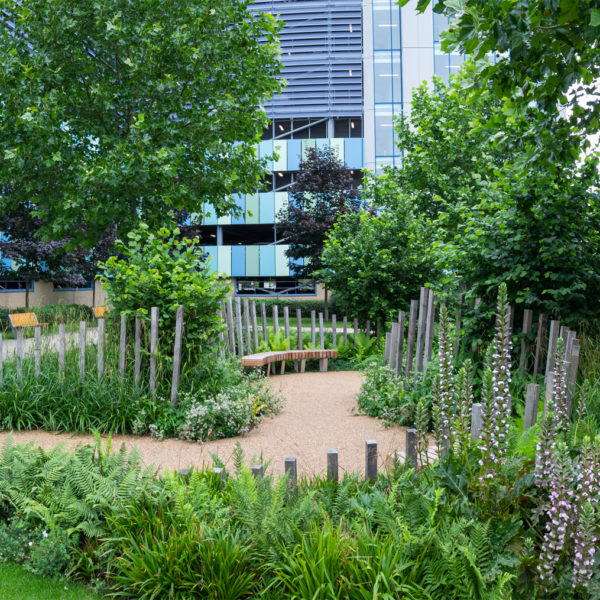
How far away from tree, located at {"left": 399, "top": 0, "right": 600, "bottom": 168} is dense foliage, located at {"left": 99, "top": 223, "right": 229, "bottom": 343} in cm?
418

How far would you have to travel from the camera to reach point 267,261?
32625 millimetres

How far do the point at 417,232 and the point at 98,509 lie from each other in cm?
1184

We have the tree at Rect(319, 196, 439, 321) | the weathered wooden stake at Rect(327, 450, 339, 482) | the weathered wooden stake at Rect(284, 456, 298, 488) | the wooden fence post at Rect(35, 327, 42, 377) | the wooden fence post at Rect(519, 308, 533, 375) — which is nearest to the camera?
the weathered wooden stake at Rect(284, 456, 298, 488)

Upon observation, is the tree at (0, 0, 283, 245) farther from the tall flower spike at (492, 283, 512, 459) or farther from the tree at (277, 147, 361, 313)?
the tree at (277, 147, 361, 313)

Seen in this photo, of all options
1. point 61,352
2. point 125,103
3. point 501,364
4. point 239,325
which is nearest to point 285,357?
point 239,325

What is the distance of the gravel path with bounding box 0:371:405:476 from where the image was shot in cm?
570

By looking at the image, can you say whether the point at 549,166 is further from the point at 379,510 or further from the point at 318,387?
the point at 318,387

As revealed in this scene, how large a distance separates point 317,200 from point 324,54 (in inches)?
494

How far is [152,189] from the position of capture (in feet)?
32.7

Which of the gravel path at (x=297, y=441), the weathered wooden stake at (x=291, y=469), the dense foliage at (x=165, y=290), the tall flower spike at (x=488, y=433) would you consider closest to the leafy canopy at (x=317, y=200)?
the gravel path at (x=297, y=441)

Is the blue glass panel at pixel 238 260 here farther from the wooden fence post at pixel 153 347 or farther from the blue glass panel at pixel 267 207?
the wooden fence post at pixel 153 347

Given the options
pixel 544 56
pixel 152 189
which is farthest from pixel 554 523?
pixel 152 189

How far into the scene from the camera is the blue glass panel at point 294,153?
106 ft

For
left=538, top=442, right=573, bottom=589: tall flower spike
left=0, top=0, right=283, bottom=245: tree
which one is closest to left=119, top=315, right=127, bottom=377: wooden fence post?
left=0, top=0, right=283, bottom=245: tree
